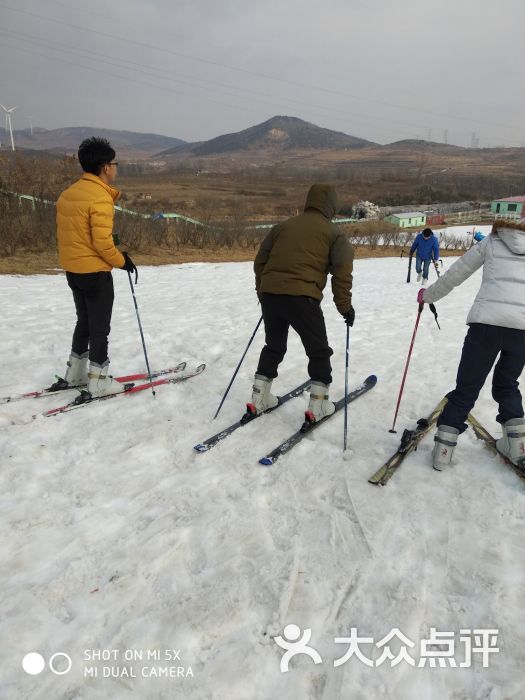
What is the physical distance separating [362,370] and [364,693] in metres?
4.01

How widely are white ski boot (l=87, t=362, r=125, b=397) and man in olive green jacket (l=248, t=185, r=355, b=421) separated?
1.81 m

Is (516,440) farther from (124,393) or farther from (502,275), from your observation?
(124,393)

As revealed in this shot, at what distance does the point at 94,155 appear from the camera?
391 cm

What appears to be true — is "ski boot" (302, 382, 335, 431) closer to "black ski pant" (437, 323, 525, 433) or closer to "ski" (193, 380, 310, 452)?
"ski" (193, 380, 310, 452)

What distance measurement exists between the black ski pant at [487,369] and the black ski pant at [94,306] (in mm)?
3073

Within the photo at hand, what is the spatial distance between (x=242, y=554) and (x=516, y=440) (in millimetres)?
2242

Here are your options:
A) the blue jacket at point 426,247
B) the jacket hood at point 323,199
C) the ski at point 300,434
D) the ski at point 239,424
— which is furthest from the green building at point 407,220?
the jacket hood at point 323,199

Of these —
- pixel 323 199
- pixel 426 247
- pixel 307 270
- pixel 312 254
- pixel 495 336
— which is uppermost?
pixel 323 199

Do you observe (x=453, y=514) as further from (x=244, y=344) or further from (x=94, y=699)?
(x=244, y=344)

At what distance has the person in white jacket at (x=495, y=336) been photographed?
10.1 ft

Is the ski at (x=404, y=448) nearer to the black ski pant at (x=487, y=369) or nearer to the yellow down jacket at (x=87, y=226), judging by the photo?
the black ski pant at (x=487, y=369)

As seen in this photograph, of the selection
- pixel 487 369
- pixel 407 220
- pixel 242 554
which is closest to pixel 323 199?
pixel 487 369

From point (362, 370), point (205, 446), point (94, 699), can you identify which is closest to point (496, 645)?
point (94, 699)

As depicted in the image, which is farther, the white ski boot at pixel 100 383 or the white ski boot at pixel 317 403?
the white ski boot at pixel 100 383
